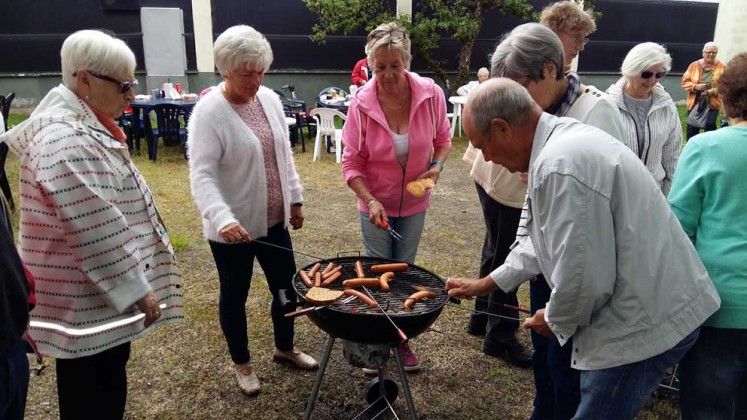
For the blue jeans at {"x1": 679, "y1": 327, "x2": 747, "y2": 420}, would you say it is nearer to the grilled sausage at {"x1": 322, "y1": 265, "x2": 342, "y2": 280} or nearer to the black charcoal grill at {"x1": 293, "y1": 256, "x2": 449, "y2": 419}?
the black charcoal grill at {"x1": 293, "y1": 256, "x2": 449, "y2": 419}

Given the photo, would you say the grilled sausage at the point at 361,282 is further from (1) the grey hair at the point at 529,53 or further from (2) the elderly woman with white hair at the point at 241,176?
(1) the grey hair at the point at 529,53

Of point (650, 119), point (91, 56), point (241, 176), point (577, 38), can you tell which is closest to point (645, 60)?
point (650, 119)

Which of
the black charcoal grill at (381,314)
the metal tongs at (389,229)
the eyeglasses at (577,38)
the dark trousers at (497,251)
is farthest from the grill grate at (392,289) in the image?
the eyeglasses at (577,38)

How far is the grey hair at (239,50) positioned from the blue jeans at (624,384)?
6.45 ft

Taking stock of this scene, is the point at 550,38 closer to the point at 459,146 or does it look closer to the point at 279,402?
the point at 279,402

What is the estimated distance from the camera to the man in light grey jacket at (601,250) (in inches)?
60.7

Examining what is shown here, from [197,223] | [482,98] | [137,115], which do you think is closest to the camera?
[482,98]

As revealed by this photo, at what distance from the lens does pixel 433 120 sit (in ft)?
10.5

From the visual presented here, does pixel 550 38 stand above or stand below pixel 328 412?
above

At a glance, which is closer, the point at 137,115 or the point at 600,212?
the point at 600,212

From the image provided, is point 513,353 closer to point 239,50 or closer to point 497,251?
point 497,251

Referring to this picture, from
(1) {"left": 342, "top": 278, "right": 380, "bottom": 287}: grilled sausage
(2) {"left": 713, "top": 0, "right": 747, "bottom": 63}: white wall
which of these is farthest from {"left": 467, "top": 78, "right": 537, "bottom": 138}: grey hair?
(2) {"left": 713, "top": 0, "right": 747, "bottom": 63}: white wall

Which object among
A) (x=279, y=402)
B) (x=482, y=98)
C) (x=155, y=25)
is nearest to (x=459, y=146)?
(x=155, y=25)

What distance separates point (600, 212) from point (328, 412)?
2.09 metres
